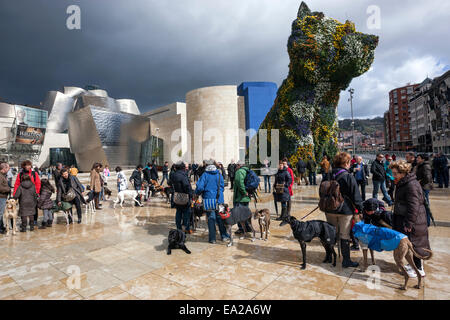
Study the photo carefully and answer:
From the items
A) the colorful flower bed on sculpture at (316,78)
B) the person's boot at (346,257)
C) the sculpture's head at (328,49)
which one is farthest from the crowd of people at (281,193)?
the sculpture's head at (328,49)

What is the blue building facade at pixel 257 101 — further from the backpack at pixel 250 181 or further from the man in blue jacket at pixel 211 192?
the man in blue jacket at pixel 211 192

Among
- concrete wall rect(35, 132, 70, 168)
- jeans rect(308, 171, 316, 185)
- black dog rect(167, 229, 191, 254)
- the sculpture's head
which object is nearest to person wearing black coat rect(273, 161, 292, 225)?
Answer: black dog rect(167, 229, 191, 254)

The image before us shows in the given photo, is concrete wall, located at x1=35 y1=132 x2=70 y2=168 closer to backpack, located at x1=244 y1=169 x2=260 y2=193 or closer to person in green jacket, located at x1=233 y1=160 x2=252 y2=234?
person in green jacket, located at x1=233 y1=160 x2=252 y2=234

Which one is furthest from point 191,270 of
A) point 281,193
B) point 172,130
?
point 172,130

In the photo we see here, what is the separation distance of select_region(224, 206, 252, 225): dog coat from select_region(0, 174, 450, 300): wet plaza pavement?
47cm

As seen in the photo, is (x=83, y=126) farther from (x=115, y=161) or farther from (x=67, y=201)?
(x=67, y=201)

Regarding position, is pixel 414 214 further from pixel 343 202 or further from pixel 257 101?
pixel 257 101

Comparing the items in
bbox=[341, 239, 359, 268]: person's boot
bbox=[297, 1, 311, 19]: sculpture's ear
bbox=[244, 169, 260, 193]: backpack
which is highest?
bbox=[297, 1, 311, 19]: sculpture's ear

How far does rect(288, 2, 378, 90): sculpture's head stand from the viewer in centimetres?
1076

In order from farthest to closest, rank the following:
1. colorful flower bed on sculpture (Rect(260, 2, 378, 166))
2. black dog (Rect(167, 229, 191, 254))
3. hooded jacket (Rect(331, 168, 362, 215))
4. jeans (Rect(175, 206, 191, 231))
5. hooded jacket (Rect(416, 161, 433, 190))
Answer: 1. colorful flower bed on sculpture (Rect(260, 2, 378, 166))
2. hooded jacket (Rect(416, 161, 433, 190))
3. jeans (Rect(175, 206, 191, 231))
4. black dog (Rect(167, 229, 191, 254))
5. hooded jacket (Rect(331, 168, 362, 215))

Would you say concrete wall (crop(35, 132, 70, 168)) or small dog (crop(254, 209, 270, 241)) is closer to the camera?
small dog (crop(254, 209, 270, 241))

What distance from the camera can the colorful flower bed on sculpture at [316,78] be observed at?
10.9 meters
